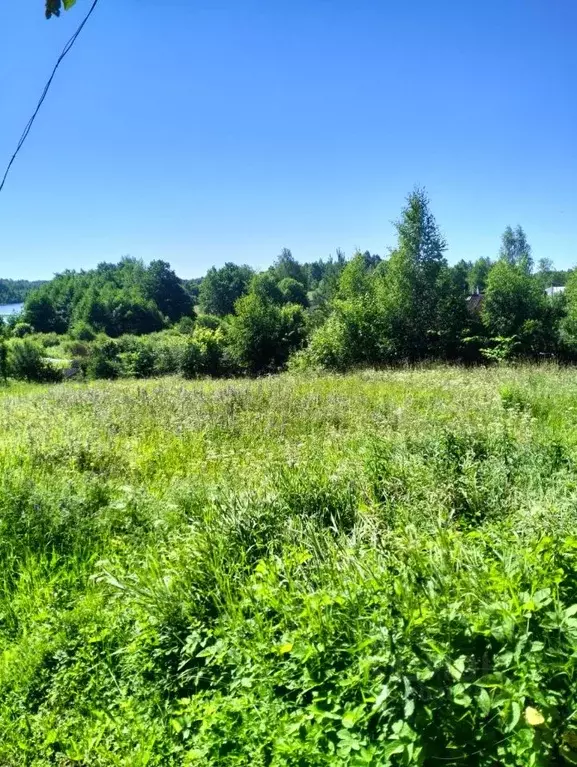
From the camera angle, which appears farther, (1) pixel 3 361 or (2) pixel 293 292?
(2) pixel 293 292

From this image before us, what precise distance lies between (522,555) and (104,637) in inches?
104

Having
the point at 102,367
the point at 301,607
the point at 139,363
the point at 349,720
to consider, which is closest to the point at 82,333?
the point at 102,367

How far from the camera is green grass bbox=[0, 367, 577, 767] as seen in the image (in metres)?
1.59

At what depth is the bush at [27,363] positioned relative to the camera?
82.9ft

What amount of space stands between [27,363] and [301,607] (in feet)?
92.8

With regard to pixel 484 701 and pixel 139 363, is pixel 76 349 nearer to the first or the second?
pixel 139 363

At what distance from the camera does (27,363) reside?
25594 mm

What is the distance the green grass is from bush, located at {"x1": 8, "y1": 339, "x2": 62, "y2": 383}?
2328 centimetres

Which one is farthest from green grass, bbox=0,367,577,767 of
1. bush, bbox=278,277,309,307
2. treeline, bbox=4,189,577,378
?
bush, bbox=278,277,309,307

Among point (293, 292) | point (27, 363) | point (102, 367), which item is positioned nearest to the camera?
point (27, 363)

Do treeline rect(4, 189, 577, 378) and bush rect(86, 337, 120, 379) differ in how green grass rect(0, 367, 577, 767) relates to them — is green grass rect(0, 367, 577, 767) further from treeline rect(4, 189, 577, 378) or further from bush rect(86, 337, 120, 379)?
bush rect(86, 337, 120, 379)

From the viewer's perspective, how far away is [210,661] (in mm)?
2336

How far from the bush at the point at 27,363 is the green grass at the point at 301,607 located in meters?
23.3

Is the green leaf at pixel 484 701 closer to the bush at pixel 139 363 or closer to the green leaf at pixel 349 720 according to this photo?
the green leaf at pixel 349 720
